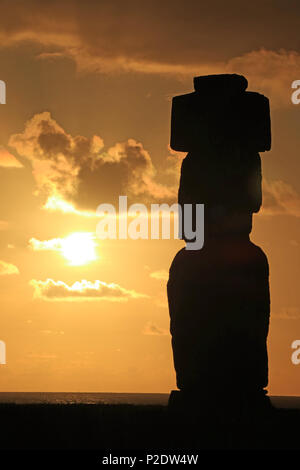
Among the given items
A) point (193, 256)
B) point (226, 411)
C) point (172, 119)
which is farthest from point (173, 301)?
point (172, 119)

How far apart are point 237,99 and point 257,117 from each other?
55 cm

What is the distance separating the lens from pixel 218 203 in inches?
782

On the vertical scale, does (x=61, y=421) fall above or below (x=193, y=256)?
below

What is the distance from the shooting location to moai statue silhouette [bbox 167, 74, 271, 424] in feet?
63.7

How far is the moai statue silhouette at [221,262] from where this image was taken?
1942 cm

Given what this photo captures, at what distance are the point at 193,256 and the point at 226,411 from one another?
3013mm

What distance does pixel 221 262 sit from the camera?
19531mm

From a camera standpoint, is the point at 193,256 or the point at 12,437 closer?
the point at 12,437
